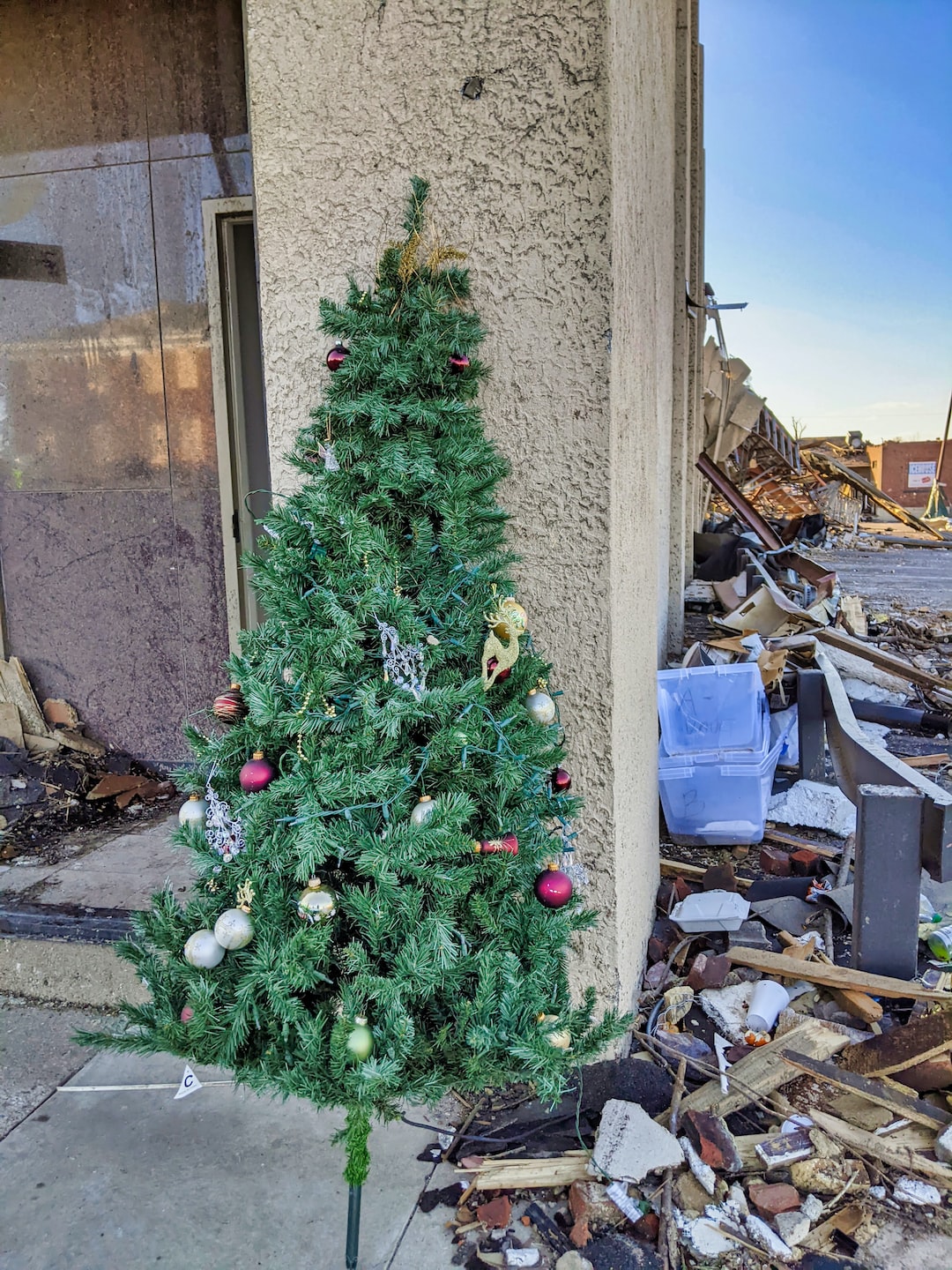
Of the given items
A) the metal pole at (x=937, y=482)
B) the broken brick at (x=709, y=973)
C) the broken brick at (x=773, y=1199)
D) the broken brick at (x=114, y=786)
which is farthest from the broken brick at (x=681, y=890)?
the metal pole at (x=937, y=482)

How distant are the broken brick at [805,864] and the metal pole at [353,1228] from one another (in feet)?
7.97

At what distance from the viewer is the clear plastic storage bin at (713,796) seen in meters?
3.83

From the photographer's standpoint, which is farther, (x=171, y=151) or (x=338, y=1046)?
(x=171, y=151)

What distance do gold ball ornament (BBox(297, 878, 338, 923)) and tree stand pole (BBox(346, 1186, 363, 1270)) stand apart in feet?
1.89

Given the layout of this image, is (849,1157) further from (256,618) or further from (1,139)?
(1,139)

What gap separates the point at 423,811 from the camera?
1.63m

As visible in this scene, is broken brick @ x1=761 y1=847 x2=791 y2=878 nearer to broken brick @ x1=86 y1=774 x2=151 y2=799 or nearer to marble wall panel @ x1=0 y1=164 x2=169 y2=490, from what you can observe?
broken brick @ x1=86 y1=774 x2=151 y2=799

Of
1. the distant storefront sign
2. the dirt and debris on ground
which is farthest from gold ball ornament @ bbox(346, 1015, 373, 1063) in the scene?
the distant storefront sign

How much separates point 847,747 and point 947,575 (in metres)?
12.4

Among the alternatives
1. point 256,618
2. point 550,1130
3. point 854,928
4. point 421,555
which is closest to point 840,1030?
point 854,928

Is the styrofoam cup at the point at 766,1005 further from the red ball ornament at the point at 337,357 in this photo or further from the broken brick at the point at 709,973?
the red ball ornament at the point at 337,357

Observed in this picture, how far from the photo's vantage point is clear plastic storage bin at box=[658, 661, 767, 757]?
3.83 metres

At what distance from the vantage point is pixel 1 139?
4309 millimetres

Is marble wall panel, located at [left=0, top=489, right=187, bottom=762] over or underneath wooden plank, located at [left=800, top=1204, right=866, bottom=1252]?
over
